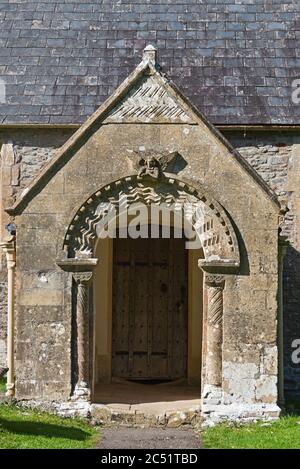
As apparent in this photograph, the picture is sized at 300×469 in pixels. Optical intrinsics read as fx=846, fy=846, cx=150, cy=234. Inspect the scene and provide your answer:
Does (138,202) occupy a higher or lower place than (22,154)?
lower

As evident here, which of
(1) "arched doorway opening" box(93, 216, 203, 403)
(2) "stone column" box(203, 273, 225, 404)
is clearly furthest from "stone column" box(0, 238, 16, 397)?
(2) "stone column" box(203, 273, 225, 404)

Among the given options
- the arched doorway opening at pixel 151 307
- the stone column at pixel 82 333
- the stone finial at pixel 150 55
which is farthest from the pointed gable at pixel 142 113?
the arched doorway opening at pixel 151 307

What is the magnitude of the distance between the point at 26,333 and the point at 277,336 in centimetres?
341

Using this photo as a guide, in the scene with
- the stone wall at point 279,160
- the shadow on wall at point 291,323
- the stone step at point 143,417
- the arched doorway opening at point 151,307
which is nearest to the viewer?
the stone step at point 143,417

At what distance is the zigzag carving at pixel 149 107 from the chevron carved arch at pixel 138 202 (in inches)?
33.2

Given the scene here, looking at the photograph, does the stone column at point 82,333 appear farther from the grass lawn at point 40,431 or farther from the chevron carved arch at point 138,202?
the grass lawn at point 40,431

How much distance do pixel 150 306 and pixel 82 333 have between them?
3.49m

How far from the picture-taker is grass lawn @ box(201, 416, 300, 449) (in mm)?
9773

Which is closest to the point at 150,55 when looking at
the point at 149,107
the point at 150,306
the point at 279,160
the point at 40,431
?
the point at 149,107

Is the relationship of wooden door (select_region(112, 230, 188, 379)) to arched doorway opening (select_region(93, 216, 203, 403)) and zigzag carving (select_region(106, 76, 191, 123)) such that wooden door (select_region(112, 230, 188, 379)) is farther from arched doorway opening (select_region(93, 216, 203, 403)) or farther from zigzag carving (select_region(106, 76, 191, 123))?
zigzag carving (select_region(106, 76, 191, 123))

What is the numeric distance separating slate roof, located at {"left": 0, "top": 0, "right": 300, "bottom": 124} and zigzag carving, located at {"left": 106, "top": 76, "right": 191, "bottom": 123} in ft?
8.95

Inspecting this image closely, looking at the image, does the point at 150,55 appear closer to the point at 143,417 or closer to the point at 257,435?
the point at 143,417

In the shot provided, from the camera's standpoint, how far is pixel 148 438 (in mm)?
10438

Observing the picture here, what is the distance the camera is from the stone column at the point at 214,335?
37.3 ft
